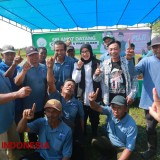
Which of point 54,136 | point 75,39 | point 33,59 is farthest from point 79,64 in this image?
point 75,39

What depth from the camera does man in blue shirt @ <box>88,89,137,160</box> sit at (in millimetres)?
3240

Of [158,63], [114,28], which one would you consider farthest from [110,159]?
[114,28]

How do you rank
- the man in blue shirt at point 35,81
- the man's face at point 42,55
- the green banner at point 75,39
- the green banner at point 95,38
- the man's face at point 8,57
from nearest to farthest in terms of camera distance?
the man in blue shirt at point 35,81, the man's face at point 8,57, the man's face at point 42,55, the green banner at point 95,38, the green banner at point 75,39

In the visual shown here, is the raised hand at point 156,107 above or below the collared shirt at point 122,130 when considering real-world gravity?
above

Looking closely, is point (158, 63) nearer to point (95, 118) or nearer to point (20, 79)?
point (95, 118)

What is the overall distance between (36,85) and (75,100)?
710 mm

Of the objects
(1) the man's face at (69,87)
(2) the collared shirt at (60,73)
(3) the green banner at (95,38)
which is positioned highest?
(3) the green banner at (95,38)

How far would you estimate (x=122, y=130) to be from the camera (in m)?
3.33

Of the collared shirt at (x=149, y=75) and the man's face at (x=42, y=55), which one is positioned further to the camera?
the man's face at (x=42, y=55)

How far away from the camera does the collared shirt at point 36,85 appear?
12.3 feet

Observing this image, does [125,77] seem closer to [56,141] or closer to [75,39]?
[56,141]

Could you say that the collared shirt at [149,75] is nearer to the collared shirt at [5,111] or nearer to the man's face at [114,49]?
the man's face at [114,49]

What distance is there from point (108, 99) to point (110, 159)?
0.98 metres

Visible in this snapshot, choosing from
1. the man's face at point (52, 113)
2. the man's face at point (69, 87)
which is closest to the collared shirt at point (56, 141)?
the man's face at point (52, 113)
